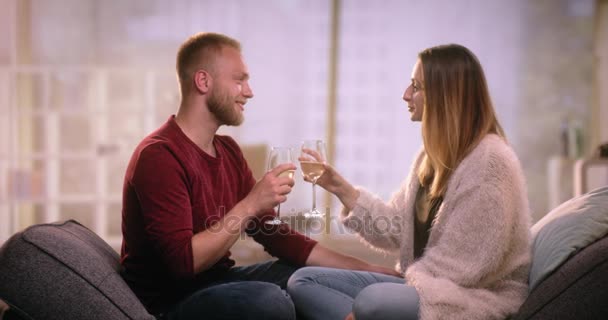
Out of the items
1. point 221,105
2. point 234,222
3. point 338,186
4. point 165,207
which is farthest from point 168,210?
→ point 338,186

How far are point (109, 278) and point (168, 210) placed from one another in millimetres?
212

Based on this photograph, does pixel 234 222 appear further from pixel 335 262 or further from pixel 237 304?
pixel 335 262

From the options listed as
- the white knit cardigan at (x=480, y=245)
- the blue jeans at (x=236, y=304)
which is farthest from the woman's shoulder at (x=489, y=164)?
the blue jeans at (x=236, y=304)

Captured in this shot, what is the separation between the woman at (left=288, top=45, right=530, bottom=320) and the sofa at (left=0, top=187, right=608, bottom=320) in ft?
0.34

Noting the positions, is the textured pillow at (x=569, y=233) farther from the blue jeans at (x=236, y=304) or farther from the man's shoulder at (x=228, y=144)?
the man's shoulder at (x=228, y=144)

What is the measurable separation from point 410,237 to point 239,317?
2.04ft

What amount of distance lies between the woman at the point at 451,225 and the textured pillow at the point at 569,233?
0.19 feet

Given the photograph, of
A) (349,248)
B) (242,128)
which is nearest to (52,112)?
(242,128)

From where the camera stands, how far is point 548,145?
5875 mm

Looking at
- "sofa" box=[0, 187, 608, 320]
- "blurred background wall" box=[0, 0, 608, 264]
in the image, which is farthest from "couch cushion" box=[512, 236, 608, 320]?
"blurred background wall" box=[0, 0, 608, 264]

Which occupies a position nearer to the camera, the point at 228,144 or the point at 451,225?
the point at 451,225

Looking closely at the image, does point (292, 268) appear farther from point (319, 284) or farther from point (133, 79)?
point (133, 79)

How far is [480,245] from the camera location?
5.03 ft

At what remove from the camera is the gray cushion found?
4.77 ft
